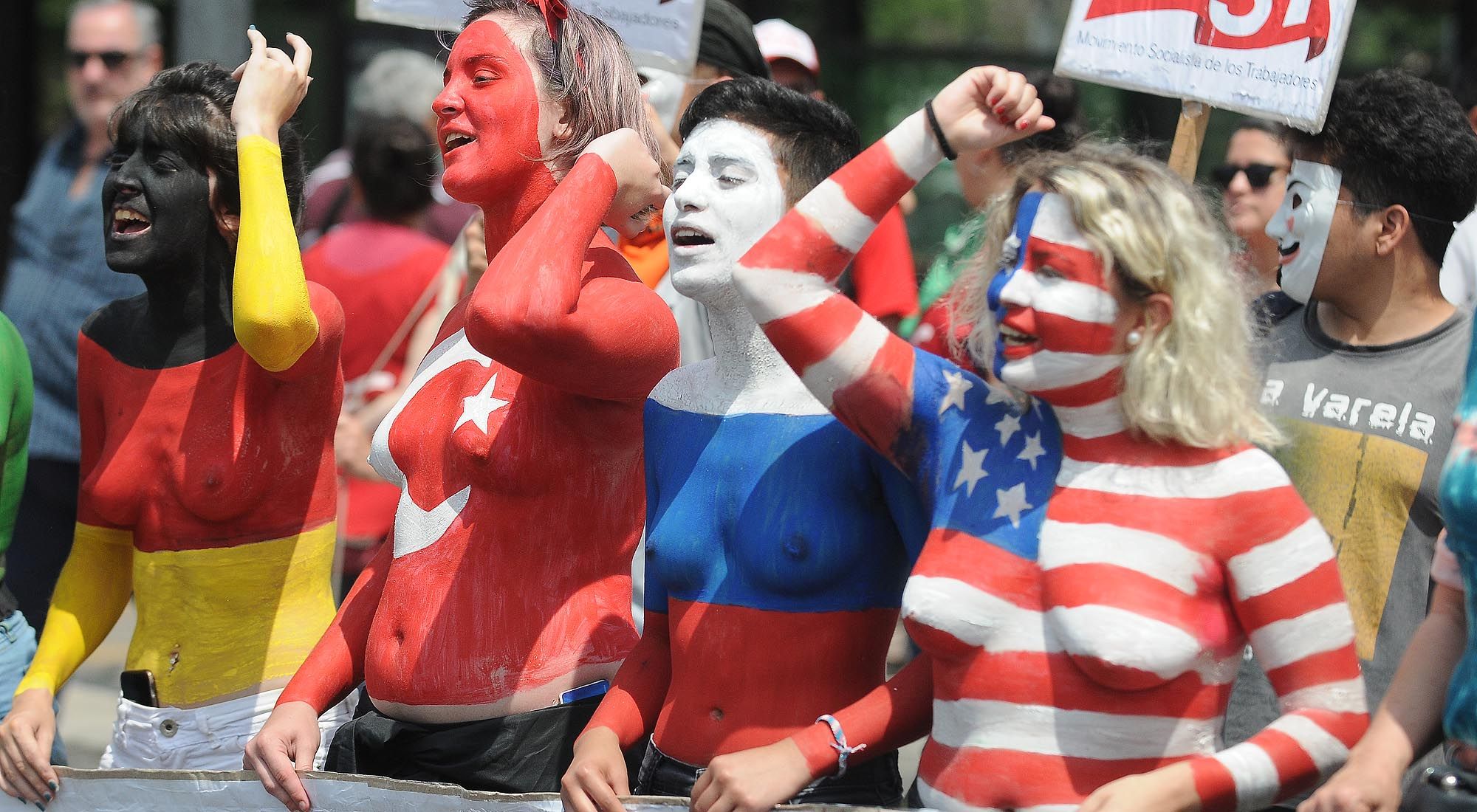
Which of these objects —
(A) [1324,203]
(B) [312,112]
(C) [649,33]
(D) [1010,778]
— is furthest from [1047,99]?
(B) [312,112]

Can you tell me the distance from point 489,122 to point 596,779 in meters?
1.18

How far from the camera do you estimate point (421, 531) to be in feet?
9.55

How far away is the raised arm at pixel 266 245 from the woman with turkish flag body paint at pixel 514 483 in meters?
0.26

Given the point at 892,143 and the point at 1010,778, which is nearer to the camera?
the point at 1010,778

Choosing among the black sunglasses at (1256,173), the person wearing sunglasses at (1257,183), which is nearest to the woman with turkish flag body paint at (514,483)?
the person wearing sunglasses at (1257,183)

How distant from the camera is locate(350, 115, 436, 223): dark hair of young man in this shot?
213 inches

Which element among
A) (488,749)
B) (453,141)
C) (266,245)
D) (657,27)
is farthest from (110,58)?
(488,749)

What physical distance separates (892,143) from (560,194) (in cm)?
61

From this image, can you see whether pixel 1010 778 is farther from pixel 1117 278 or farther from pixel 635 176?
pixel 635 176

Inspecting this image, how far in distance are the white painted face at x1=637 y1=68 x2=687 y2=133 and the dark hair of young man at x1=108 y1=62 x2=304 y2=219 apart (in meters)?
1.38

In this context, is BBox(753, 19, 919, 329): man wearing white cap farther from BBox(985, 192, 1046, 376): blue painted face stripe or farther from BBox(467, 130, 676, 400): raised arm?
BBox(985, 192, 1046, 376): blue painted face stripe

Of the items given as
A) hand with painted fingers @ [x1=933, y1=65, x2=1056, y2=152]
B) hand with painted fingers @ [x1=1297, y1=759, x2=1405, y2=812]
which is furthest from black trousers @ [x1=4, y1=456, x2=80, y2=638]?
hand with painted fingers @ [x1=1297, y1=759, x2=1405, y2=812]

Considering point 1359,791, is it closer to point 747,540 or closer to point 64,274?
point 747,540

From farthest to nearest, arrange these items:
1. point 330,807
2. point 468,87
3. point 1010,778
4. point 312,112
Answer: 1. point 312,112
2. point 468,87
3. point 330,807
4. point 1010,778
